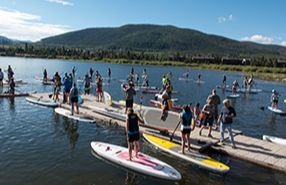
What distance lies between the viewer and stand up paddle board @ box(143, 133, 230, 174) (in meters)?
11.8

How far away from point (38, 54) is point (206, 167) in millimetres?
142780

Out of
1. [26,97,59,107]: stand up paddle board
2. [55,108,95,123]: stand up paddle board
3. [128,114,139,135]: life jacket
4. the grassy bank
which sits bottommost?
[55,108,95,123]: stand up paddle board

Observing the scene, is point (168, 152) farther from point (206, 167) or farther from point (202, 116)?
point (202, 116)

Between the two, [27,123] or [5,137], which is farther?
[27,123]

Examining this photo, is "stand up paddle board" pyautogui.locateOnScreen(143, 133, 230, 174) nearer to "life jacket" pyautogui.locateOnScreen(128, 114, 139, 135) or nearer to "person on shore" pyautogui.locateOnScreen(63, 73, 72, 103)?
"life jacket" pyautogui.locateOnScreen(128, 114, 139, 135)

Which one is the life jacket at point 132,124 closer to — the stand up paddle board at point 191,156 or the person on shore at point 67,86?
the stand up paddle board at point 191,156

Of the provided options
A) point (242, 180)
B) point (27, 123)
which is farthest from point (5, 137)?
point (242, 180)

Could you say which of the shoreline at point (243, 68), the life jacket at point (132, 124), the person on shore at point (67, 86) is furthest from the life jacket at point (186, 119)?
the shoreline at point (243, 68)

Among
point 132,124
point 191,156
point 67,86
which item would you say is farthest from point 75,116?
point 191,156

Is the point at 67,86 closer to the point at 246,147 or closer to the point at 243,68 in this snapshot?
the point at 246,147

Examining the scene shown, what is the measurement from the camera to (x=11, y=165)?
12.1 metres

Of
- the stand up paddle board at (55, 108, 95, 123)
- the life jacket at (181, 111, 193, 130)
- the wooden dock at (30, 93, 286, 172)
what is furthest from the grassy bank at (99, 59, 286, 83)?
the life jacket at (181, 111, 193, 130)

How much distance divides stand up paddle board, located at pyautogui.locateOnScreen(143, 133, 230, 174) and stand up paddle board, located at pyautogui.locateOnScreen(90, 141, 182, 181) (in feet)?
4.77

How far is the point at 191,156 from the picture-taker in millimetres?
12797
